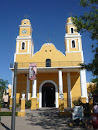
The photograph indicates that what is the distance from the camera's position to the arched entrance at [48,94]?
20425mm

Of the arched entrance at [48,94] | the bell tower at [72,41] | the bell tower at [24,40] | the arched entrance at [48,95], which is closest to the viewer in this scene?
the arched entrance at [48,94]

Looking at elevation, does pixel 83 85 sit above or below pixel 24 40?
below

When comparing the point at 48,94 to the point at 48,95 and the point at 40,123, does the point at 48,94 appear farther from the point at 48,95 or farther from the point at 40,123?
the point at 40,123

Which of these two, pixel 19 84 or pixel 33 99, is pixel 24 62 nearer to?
pixel 19 84

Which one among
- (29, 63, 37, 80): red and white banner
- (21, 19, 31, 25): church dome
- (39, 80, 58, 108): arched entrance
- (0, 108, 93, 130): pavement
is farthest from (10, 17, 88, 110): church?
(0, 108, 93, 130): pavement

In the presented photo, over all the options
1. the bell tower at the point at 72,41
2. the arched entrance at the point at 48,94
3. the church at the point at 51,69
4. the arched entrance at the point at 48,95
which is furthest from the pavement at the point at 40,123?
the bell tower at the point at 72,41

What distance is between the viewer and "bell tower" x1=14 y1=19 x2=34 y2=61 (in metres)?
22.7

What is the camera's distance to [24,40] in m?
23.2

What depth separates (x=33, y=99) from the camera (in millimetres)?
18562

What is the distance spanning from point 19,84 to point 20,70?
2.66m

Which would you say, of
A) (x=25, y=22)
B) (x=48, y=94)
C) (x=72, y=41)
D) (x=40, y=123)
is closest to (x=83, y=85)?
(x=48, y=94)

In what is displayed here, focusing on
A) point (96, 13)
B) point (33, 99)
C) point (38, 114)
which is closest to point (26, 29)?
point (33, 99)

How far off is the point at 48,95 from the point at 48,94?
166 mm

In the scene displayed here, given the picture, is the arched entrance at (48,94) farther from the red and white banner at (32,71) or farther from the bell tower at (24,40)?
the bell tower at (24,40)
